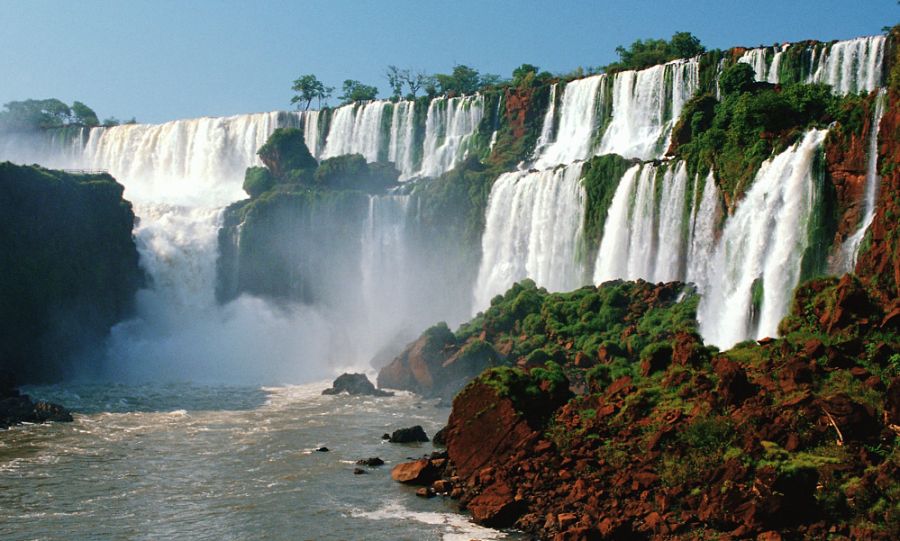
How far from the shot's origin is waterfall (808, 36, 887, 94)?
145 ft

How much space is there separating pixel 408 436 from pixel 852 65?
30.0 metres

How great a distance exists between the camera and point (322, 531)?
20.4 m

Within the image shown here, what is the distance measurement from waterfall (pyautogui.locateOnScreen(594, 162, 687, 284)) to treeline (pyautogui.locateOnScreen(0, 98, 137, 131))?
57.5m

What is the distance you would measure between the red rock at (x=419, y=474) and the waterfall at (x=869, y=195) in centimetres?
1547

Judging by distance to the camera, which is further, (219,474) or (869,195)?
(869,195)

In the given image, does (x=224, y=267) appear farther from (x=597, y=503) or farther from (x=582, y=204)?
(x=597, y=503)

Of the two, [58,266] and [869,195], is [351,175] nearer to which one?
[58,266]

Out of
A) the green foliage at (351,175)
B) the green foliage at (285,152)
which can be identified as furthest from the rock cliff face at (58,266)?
the green foliage at (285,152)

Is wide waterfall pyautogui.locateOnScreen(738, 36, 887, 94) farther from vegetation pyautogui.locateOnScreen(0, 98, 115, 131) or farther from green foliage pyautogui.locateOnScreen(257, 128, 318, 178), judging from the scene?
vegetation pyautogui.locateOnScreen(0, 98, 115, 131)

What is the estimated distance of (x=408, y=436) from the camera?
1161 inches

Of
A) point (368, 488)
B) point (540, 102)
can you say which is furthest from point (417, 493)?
point (540, 102)

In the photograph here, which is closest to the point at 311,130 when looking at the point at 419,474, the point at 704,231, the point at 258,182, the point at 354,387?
the point at 258,182

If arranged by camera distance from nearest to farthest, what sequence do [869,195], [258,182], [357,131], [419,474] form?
1. [419,474]
2. [869,195]
3. [258,182]
4. [357,131]

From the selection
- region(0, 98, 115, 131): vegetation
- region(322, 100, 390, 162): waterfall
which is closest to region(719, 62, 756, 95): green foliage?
region(322, 100, 390, 162): waterfall
